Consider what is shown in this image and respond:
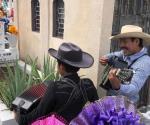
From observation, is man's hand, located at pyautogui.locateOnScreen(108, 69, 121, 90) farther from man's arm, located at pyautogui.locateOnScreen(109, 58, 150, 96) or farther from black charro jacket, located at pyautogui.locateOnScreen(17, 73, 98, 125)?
black charro jacket, located at pyautogui.locateOnScreen(17, 73, 98, 125)

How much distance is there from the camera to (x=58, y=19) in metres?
5.50

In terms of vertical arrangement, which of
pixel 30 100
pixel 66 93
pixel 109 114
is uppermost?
pixel 109 114

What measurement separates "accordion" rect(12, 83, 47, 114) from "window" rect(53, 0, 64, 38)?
2.52 metres

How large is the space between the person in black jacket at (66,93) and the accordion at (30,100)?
8 cm

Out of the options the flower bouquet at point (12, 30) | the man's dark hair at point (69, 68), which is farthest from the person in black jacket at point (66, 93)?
the flower bouquet at point (12, 30)

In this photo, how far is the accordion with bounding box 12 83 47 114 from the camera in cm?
288

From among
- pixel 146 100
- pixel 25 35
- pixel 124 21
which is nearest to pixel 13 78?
pixel 124 21

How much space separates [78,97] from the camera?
2.72m

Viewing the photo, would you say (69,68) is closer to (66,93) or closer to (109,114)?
(66,93)

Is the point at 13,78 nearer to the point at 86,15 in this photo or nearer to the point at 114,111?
the point at 86,15

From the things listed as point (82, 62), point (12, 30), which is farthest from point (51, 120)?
point (12, 30)

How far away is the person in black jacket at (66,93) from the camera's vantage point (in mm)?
2635

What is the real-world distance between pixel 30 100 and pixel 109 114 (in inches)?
51.1

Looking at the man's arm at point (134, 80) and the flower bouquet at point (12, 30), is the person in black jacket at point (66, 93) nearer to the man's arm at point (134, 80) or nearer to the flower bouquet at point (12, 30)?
the man's arm at point (134, 80)
